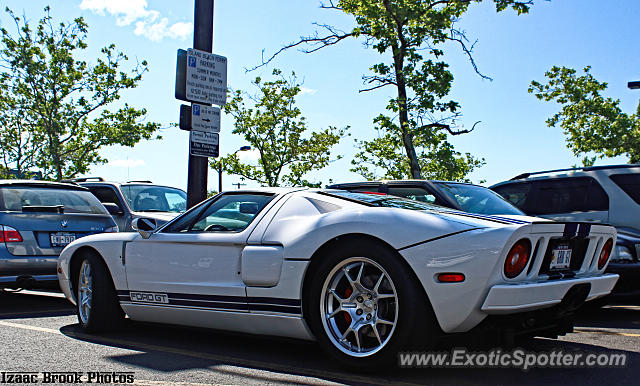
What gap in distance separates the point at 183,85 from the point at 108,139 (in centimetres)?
2155

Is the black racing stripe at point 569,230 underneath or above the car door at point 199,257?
above

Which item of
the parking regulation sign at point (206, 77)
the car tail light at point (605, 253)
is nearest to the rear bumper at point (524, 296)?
the car tail light at point (605, 253)

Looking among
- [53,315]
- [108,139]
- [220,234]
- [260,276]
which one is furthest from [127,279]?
[108,139]

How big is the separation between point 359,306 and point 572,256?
143cm

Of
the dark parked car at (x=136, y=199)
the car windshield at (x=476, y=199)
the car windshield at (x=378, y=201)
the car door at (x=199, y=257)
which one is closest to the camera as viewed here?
the car windshield at (x=378, y=201)

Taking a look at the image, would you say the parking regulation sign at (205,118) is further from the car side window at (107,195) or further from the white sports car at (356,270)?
the car side window at (107,195)

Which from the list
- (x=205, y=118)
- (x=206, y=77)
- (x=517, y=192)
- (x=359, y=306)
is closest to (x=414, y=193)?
(x=517, y=192)

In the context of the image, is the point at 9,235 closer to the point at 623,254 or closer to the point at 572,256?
the point at 572,256

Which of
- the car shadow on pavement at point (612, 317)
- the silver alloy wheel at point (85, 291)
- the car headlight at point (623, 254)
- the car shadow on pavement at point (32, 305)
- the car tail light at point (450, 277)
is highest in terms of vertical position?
the car tail light at point (450, 277)

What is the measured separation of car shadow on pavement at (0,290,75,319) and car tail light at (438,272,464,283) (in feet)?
15.7

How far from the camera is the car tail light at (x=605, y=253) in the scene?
173 inches

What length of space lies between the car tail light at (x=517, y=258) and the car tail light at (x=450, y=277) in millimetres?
263

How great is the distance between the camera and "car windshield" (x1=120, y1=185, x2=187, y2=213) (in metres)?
11.0

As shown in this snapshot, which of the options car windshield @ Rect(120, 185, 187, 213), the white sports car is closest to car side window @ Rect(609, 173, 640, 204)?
the white sports car
